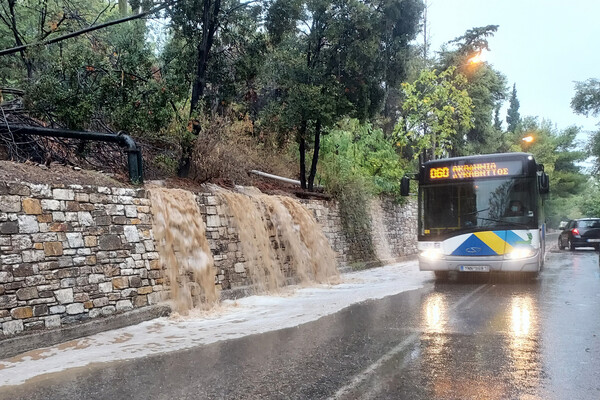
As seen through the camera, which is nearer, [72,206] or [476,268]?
Answer: [72,206]

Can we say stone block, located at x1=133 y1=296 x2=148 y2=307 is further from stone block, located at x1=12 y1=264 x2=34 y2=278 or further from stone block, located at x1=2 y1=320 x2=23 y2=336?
stone block, located at x1=2 y1=320 x2=23 y2=336

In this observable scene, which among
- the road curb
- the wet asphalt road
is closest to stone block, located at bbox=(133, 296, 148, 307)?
the road curb

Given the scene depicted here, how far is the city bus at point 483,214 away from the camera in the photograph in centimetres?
1141

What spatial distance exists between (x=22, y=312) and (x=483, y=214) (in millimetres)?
9352

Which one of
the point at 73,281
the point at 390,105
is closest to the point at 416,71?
the point at 390,105

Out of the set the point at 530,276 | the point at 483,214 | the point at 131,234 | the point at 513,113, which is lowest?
the point at 530,276

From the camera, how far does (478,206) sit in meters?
11.8

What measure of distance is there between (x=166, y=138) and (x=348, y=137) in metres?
9.06

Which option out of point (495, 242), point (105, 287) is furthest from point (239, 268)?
point (495, 242)

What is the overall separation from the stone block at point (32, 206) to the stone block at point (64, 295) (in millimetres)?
1115

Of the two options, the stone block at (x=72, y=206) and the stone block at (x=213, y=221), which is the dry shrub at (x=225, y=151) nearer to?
the stone block at (x=213, y=221)

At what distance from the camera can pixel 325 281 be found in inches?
536

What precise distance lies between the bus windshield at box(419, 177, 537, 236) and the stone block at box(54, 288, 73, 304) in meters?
8.12

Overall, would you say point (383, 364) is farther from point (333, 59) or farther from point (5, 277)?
point (333, 59)
